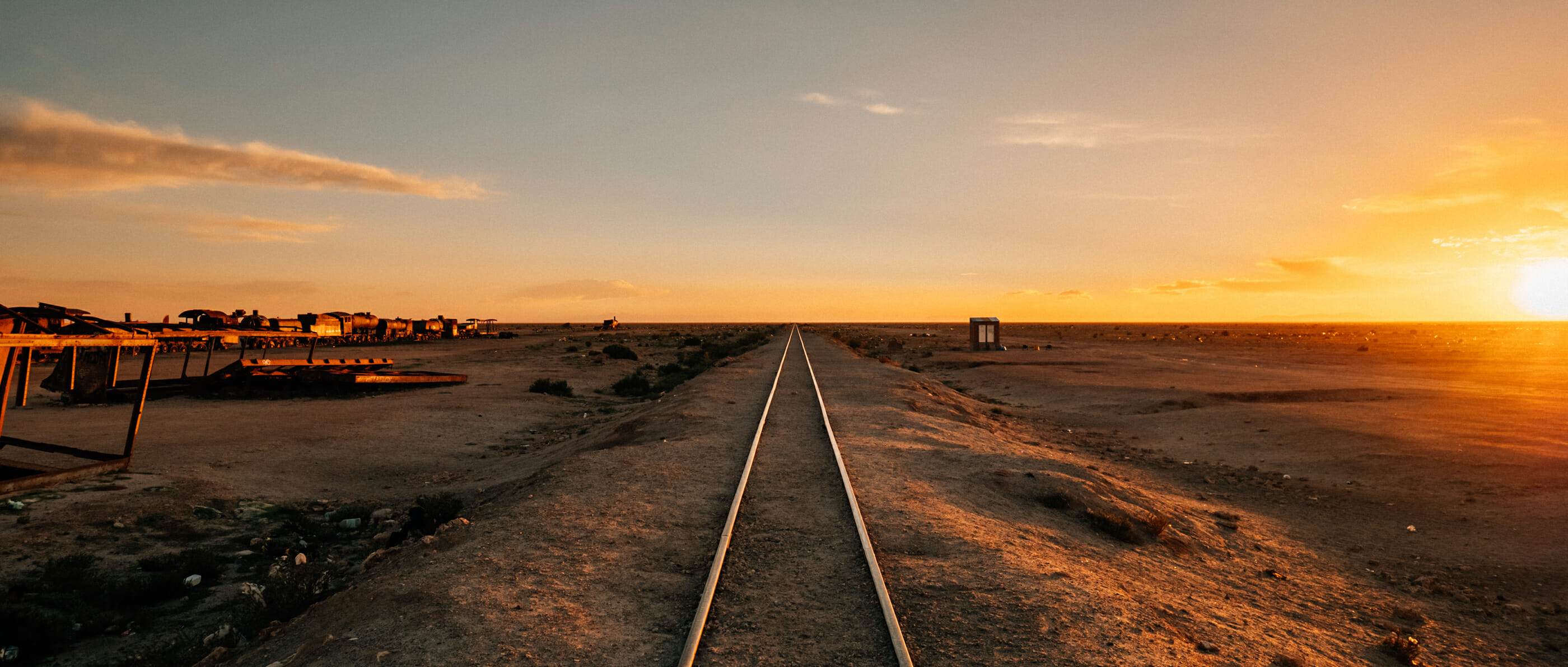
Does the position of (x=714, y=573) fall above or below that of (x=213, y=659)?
above

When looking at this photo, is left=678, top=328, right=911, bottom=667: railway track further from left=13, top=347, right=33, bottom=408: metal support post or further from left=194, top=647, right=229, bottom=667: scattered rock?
left=13, top=347, right=33, bottom=408: metal support post

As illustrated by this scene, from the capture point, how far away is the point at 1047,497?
11039 millimetres

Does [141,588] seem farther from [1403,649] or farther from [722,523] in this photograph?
[1403,649]

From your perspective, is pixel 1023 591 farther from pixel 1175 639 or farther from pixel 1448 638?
pixel 1448 638

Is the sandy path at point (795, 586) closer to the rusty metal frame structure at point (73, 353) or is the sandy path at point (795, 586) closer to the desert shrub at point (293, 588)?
the desert shrub at point (293, 588)

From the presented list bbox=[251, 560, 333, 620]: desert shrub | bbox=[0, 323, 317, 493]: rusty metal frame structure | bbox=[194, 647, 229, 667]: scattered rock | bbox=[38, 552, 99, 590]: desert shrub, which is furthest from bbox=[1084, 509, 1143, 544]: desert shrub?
bbox=[0, 323, 317, 493]: rusty metal frame structure

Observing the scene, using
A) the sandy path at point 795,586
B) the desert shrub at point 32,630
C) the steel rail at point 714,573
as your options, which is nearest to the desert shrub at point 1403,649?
the sandy path at point 795,586

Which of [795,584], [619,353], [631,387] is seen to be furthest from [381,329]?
[795,584]

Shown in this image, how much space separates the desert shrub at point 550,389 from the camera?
90.7 feet

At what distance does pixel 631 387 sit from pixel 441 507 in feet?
65.5

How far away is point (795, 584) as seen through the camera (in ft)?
20.9

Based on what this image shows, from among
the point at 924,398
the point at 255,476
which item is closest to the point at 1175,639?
the point at 255,476

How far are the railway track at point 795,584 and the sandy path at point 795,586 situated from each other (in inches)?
0.4

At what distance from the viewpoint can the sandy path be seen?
5.08 m
